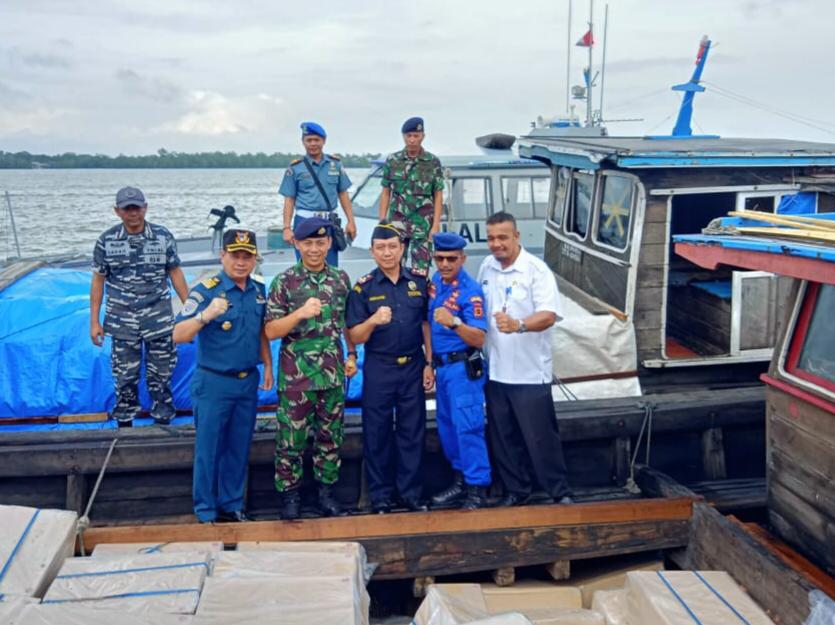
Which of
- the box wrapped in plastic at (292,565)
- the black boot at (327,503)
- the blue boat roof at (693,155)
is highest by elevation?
the blue boat roof at (693,155)

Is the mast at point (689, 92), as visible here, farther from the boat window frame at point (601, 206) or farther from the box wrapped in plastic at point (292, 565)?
the box wrapped in plastic at point (292, 565)

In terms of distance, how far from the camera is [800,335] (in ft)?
14.7

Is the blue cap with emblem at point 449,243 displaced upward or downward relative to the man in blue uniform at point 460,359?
upward

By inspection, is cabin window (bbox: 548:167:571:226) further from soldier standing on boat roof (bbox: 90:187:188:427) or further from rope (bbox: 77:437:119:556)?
rope (bbox: 77:437:119:556)

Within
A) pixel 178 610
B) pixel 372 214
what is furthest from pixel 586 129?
pixel 178 610

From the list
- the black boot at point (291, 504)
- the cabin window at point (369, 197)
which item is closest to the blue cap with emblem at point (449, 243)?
the black boot at point (291, 504)

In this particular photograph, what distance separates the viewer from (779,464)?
4633mm

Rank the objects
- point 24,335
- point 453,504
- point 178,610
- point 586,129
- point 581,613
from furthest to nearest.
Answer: point 586,129 → point 24,335 → point 453,504 → point 581,613 → point 178,610

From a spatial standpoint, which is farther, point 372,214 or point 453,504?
point 372,214

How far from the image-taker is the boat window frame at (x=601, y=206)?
20.2 feet

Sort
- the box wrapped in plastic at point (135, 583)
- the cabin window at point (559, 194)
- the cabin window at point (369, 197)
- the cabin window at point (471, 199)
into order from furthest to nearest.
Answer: the cabin window at point (369, 197), the cabin window at point (471, 199), the cabin window at point (559, 194), the box wrapped in plastic at point (135, 583)

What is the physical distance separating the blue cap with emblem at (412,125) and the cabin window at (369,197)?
174 inches

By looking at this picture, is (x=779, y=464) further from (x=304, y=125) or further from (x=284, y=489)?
(x=304, y=125)

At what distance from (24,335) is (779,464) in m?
5.41
